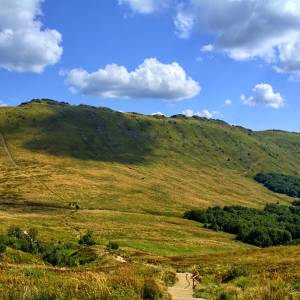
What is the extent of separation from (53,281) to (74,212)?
564ft

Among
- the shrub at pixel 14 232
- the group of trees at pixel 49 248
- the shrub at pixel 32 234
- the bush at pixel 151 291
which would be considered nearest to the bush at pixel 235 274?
the bush at pixel 151 291

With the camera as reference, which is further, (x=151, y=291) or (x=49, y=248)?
(x=49, y=248)

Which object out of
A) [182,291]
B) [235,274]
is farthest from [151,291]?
[235,274]

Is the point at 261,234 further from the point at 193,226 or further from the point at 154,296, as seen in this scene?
the point at 154,296

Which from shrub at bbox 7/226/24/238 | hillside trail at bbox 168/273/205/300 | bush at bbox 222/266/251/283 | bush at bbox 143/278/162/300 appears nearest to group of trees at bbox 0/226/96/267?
shrub at bbox 7/226/24/238

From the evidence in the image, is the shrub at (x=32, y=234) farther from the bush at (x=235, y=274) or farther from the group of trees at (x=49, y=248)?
the bush at (x=235, y=274)

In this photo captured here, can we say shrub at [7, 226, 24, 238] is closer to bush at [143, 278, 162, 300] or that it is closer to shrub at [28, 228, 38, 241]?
shrub at [28, 228, 38, 241]

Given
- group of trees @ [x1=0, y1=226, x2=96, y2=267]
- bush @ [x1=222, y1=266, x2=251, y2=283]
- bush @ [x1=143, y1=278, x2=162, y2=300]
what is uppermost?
bush @ [x1=143, y1=278, x2=162, y2=300]

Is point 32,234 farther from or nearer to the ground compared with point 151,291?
nearer to the ground

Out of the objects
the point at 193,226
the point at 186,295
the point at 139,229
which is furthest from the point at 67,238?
the point at 186,295

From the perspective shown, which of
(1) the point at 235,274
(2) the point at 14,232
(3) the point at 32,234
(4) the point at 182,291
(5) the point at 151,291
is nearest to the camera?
(5) the point at 151,291

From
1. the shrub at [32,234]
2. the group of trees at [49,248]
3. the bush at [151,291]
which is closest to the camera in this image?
the bush at [151,291]

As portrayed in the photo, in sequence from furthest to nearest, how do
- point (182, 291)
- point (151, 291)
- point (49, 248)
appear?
point (49, 248) < point (182, 291) < point (151, 291)

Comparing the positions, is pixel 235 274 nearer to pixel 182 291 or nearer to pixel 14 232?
pixel 182 291
